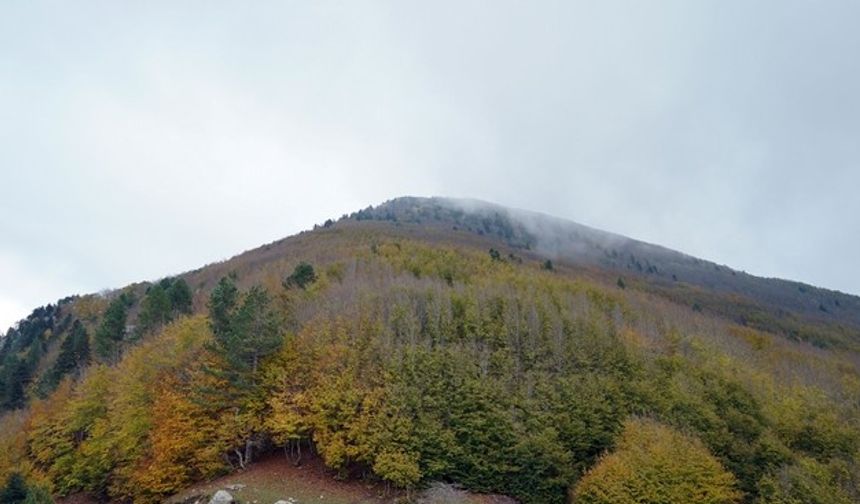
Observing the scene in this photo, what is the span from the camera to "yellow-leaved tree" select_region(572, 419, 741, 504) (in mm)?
34500

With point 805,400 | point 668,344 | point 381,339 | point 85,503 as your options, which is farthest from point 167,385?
point 805,400

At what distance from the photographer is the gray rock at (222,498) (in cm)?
3475

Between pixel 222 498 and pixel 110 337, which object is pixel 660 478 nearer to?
pixel 222 498

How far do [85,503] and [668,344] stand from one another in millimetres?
60706

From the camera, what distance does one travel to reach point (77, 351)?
7456 centimetres

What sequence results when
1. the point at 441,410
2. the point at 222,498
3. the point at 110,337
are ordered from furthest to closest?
the point at 110,337 < the point at 441,410 < the point at 222,498

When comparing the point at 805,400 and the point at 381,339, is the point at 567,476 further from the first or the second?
the point at 805,400

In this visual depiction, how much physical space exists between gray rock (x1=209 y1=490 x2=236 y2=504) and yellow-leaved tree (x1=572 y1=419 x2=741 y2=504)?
2371 centimetres

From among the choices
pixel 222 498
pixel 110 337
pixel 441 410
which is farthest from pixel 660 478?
pixel 110 337

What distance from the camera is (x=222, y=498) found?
1378 inches

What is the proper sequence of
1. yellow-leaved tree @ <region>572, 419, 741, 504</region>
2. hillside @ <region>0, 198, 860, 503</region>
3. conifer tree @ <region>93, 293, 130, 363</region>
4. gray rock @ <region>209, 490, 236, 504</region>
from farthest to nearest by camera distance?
conifer tree @ <region>93, 293, 130, 363</region>
hillside @ <region>0, 198, 860, 503</region>
gray rock @ <region>209, 490, 236, 504</region>
yellow-leaved tree @ <region>572, 419, 741, 504</region>

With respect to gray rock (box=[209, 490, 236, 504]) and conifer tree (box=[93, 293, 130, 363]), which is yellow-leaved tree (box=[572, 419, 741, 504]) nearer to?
gray rock (box=[209, 490, 236, 504])

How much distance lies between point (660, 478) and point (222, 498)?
29.5 metres

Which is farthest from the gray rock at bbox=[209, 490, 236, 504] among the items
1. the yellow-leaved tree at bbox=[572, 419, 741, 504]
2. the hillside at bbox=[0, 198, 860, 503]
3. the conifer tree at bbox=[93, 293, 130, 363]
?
the conifer tree at bbox=[93, 293, 130, 363]
